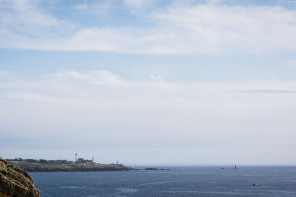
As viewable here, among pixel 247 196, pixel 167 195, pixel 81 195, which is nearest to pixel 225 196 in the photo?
pixel 247 196

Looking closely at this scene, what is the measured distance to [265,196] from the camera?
10738 centimetres

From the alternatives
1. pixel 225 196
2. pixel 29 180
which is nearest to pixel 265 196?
pixel 225 196

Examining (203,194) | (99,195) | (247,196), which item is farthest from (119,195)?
(247,196)

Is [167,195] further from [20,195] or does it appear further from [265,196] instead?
[20,195]

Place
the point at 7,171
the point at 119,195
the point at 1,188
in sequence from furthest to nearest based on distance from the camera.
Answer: the point at 119,195 < the point at 7,171 < the point at 1,188

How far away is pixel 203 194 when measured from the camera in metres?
111

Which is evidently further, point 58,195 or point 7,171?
point 58,195

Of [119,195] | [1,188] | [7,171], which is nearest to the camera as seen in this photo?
[1,188]

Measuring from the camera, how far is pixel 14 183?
3014 centimetres

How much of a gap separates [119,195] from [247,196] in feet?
118

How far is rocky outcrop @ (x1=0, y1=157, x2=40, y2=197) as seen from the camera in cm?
2920

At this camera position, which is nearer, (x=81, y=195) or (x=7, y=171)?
(x=7, y=171)

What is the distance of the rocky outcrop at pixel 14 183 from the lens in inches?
1150

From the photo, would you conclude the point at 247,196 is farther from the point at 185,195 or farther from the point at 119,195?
the point at 119,195
